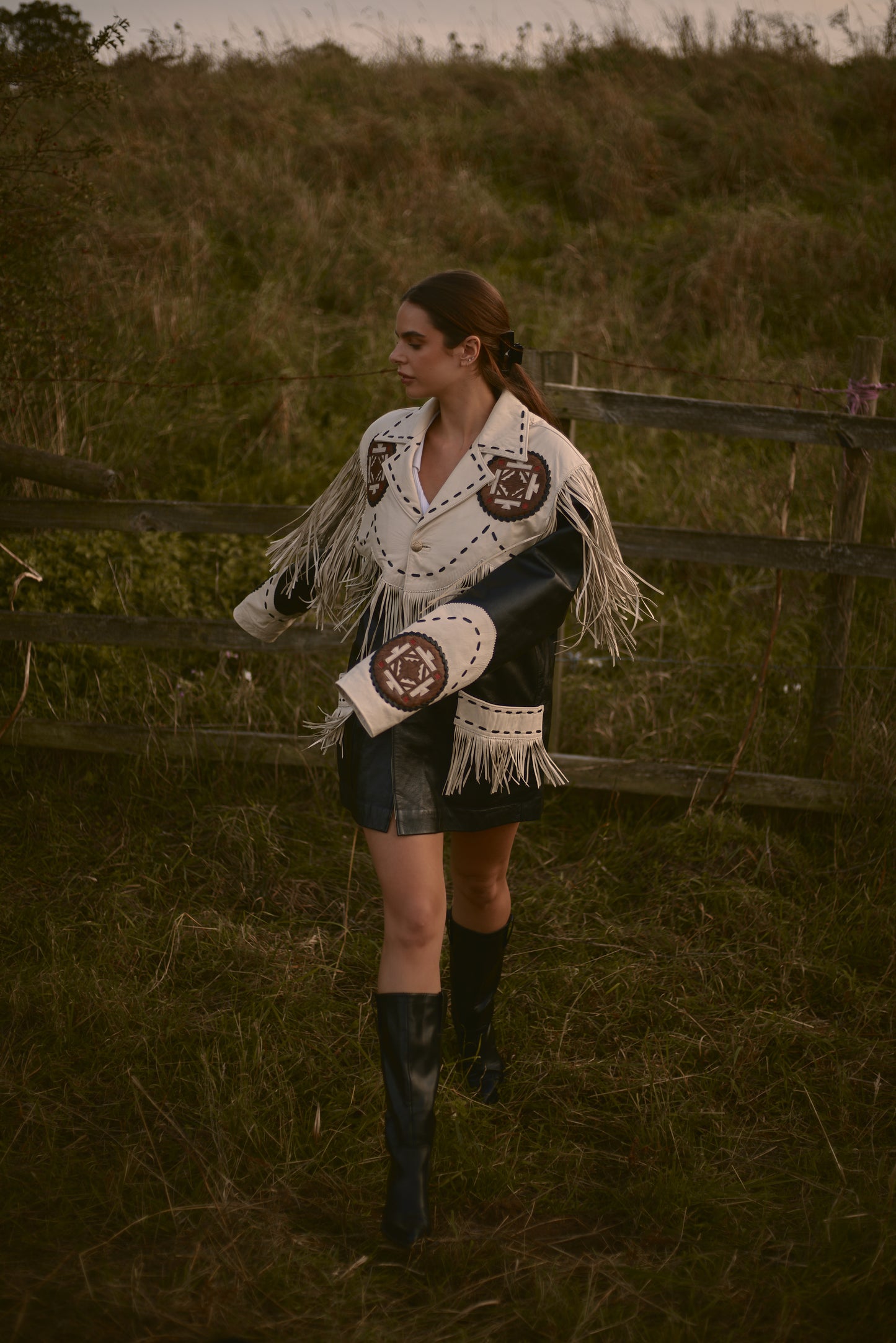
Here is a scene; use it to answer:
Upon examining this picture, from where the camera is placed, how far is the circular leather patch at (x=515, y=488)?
2.20 meters

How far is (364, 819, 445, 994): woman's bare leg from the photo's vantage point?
2.14 metres

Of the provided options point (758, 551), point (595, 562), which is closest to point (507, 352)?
point (595, 562)

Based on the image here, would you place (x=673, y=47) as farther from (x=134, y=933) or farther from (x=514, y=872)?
(x=134, y=933)

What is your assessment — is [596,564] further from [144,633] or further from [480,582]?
[144,633]

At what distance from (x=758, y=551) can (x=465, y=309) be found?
6.32 ft

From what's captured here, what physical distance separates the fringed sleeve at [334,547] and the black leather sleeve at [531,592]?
0.44 m

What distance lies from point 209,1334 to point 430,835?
100 cm

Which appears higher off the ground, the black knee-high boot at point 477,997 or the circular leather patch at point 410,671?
the circular leather patch at point 410,671

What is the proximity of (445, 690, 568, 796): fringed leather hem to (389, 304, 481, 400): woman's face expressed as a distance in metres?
0.68

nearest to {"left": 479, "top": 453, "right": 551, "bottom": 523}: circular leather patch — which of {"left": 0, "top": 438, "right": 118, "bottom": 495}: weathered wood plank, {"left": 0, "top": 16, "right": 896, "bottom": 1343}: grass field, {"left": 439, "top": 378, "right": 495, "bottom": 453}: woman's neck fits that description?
{"left": 439, "top": 378, "right": 495, "bottom": 453}: woman's neck

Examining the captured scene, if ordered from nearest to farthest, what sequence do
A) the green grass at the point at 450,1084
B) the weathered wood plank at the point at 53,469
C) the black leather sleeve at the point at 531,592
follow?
the green grass at the point at 450,1084 → the black leather sleeve at the point at 531,592 → the weathered wood plank at the point at 53,469

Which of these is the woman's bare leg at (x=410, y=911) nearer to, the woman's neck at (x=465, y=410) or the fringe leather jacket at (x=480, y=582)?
the fringe leather jacket at (x=480, y=582)

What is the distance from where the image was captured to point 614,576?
2.36 m

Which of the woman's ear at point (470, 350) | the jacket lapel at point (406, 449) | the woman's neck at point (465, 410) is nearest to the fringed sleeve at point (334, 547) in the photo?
the jacket lapel at point (406, 449)
